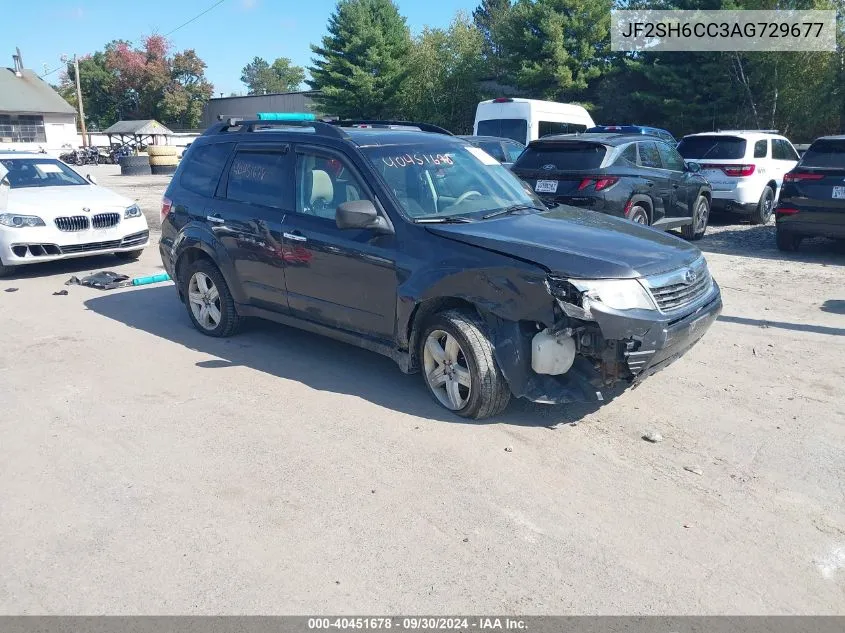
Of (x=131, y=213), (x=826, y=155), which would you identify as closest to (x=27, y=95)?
(x=131, y=213)

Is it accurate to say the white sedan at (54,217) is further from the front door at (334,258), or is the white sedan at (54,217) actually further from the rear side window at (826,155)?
the rear side window at (826,155)

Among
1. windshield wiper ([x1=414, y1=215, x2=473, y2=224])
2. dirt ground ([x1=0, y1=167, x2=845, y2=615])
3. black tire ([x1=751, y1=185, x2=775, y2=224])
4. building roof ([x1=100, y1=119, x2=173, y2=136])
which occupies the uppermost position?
building roof ([x1=100, y1=119, x2=173, y2=136])

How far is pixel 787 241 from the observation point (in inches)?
420

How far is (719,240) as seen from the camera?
12.0 m

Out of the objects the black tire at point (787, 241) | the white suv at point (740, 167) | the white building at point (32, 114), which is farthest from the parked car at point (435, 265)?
the white building at point (32, 114)

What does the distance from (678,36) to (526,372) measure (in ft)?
94.6

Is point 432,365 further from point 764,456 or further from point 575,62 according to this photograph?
point 575,62

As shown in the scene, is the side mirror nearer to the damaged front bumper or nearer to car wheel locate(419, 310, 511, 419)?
car wheel locate(419, 310, 511, 419)

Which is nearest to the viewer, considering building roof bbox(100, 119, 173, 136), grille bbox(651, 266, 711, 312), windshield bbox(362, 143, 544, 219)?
grille bbox(651, 266, 711, 312)

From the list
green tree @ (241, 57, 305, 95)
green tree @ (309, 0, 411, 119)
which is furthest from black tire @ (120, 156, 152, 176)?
green tree @ (241, 57, 305, 95)

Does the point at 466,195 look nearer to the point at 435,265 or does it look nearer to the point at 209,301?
the point at 435,265

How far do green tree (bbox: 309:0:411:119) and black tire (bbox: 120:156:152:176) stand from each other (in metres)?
10.9

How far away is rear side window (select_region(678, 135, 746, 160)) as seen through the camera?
1325 cm

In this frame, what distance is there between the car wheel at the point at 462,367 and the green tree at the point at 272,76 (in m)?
138
